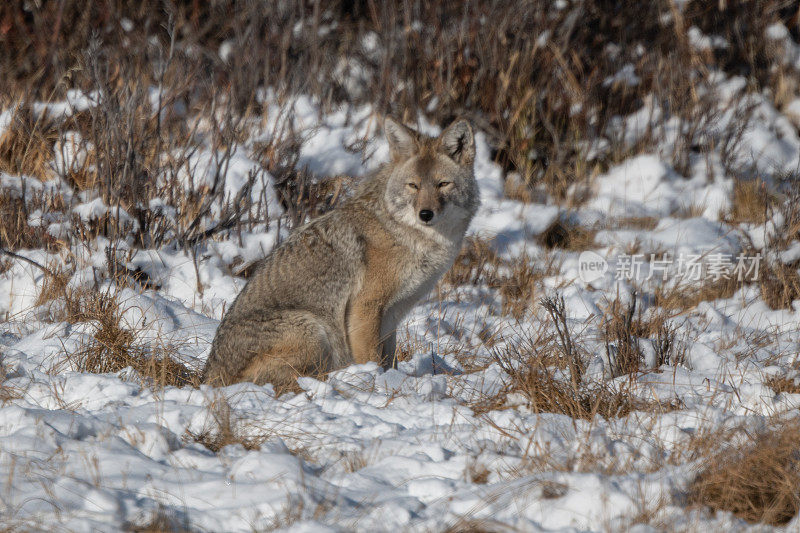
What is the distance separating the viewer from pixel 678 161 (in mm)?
9969

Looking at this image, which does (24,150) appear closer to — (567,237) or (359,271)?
(359,271)

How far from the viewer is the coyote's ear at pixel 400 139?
5406mm

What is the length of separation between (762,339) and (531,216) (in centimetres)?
344

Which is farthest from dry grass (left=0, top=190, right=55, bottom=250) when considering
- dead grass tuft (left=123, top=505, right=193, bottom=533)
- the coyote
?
dead grass tuft (left=123, top=505, right=193, bottom=533)

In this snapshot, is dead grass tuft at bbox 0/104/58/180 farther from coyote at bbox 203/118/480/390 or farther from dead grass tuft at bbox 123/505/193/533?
dead grass tuft at bbox 123/505/193/533

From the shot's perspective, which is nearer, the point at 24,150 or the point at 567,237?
the point at 24,150

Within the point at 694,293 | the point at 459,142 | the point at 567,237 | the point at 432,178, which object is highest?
the point at 459,142

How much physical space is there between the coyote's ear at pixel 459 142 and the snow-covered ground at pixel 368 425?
1312 mm

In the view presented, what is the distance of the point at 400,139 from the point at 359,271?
3.37ft

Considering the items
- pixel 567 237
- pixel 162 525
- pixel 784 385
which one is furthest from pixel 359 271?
pixel 567 237

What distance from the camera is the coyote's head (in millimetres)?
5180

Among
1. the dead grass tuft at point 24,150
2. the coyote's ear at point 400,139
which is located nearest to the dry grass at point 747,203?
the coyote's ear at point 400,139

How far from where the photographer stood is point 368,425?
12.1 feet

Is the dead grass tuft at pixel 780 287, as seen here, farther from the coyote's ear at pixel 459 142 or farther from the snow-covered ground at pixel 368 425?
the coyote's ear at pixel 459 142
